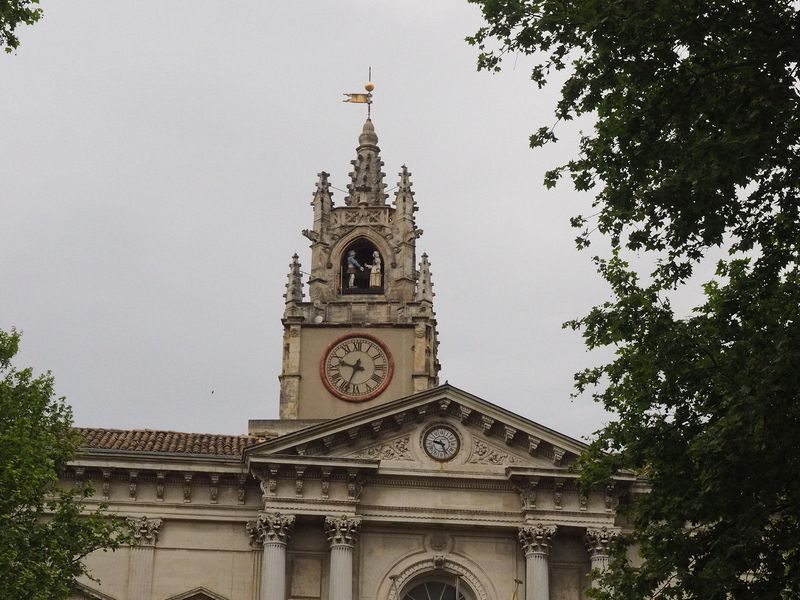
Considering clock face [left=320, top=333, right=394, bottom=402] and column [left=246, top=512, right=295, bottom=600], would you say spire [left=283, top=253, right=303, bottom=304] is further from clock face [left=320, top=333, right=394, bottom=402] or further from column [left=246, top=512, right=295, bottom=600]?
column [left=246, top=512, right=295, bottom=600]

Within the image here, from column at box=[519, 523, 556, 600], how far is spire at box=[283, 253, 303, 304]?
21.8 metres

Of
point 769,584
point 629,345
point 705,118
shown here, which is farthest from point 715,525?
point 705,118

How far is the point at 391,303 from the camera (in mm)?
63969

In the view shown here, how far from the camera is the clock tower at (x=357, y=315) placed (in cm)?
6222

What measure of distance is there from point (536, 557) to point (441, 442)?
415 centimetres

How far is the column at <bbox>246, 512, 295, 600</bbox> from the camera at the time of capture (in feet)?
143

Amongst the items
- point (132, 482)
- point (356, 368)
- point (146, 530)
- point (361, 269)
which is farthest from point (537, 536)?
point (361, 269)

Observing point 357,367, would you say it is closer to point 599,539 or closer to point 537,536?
point 537,536

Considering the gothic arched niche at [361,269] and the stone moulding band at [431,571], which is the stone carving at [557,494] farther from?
the gothic arched niche at [361,269]

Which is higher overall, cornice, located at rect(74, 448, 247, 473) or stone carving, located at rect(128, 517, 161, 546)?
cornice, located at rect(74, 448, 247, 473)

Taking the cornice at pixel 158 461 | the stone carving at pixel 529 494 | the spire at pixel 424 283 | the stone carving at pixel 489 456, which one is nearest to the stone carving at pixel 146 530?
the cornice at pixel 158 461

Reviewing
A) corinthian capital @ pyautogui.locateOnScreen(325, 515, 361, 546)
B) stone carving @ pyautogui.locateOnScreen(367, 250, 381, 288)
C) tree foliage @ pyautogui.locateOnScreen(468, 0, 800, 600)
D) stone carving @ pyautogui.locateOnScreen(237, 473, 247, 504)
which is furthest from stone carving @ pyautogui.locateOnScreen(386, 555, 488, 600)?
stone carving @ pyautogui.locateOnScreen(367, 250, 381, 288)

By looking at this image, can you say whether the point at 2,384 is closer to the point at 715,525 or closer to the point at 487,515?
the point at 487,515

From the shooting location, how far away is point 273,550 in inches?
1730
